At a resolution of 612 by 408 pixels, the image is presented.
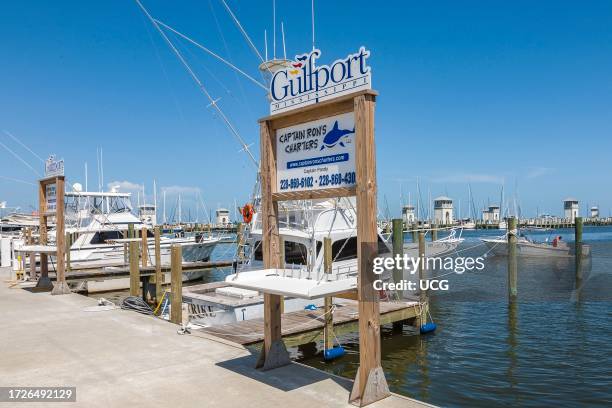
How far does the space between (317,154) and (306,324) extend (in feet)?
18.7

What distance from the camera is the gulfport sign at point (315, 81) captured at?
6164 millimetres

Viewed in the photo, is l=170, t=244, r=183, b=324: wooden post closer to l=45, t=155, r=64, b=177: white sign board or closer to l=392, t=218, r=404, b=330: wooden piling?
l=45, t=155, r=64, b=177: white sign board

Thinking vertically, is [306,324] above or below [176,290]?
below

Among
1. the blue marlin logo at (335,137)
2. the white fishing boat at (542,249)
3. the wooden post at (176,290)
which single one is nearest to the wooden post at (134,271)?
the wooden post at (176,290)

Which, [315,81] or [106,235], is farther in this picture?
[106,235]

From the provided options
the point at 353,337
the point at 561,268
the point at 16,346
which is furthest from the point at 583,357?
the point at 561,268

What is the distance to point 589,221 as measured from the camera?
158 meters

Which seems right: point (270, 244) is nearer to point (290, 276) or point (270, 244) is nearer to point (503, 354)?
point (290, 276)

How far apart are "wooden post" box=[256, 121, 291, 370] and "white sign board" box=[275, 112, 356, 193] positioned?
0.12 meters

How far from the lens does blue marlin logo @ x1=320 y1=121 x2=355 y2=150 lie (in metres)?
6.59

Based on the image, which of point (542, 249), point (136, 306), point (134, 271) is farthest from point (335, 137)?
point (542, 249)

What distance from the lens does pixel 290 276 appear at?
6.98m

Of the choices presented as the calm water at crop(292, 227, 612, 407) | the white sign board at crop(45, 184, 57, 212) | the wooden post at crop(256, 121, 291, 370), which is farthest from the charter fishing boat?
the wooden post at crop(256, 121, 291, 370)

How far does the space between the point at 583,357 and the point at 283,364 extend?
30.9ft
